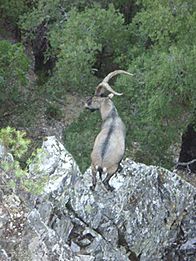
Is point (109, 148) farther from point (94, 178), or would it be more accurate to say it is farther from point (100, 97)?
point (100, 97)

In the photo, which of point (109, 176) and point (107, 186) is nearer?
point (109, 176)

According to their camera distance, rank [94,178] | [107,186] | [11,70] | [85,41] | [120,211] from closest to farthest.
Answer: [94,178]
[107,186]
[120,211]
[85,41]
[11,70]

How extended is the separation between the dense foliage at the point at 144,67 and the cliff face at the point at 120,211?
1677 mm

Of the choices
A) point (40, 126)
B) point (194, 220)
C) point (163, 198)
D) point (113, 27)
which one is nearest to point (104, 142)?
point (163, 198)

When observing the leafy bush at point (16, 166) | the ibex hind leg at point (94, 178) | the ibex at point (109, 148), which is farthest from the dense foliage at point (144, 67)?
the leafy bush at point (16, 166)

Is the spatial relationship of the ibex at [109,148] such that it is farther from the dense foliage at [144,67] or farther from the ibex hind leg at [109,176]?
the dense foliage at [144,67]

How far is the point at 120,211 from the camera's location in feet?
48.7

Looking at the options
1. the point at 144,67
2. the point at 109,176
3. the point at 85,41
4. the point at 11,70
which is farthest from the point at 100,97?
the point at 11,70

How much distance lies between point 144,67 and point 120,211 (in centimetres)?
395

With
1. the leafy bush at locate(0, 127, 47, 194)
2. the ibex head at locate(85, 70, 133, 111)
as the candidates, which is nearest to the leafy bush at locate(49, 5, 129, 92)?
the ibex head at locate(85, 70, 133, 111)

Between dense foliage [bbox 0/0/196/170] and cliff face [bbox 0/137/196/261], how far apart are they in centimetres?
168

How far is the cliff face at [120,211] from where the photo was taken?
13.5m

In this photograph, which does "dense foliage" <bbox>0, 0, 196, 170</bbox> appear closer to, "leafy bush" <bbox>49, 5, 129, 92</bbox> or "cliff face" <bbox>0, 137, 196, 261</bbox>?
"leafy bush" <bbox>49, 5, 129, 92</bbox>

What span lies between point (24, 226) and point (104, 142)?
5375 millimetres
